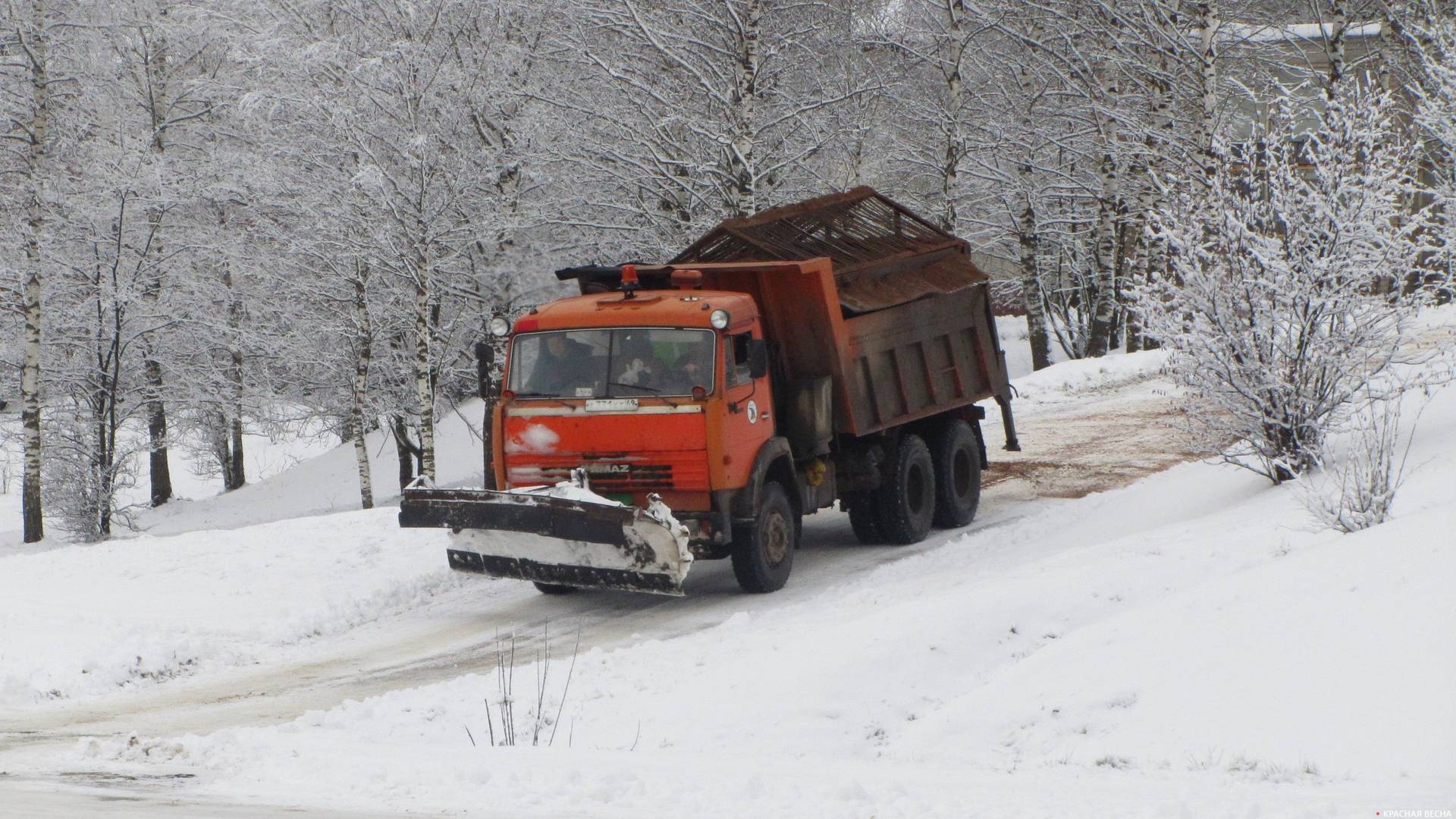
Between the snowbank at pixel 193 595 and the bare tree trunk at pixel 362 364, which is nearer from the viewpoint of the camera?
the snowbank at pixel 193 595

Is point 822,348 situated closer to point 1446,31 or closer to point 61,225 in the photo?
point 1446,31

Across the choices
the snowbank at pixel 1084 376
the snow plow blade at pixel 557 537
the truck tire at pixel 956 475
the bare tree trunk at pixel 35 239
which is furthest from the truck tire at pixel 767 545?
the bare tree trunk at pixel 35 239

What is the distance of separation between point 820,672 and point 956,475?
5.74 meters

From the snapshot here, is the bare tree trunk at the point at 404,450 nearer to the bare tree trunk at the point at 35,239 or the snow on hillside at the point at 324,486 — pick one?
the snow on hillside at the point at 324,486

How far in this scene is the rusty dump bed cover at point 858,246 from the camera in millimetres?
11680

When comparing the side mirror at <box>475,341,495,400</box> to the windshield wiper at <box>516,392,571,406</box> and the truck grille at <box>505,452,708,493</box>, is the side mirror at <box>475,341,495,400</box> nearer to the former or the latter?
the windshield wiper at <box>516,392,571,406</box>

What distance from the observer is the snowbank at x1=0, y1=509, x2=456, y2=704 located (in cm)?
917

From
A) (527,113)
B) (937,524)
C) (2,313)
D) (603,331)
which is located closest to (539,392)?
(603,331)

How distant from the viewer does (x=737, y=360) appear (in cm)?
1026

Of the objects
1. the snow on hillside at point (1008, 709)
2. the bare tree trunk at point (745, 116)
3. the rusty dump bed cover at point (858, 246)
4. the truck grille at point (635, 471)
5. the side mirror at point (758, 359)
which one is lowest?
the snow on hillside at point (1008, 709)

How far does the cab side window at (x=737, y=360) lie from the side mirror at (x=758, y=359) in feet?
0.14

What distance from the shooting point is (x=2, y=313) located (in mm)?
23750

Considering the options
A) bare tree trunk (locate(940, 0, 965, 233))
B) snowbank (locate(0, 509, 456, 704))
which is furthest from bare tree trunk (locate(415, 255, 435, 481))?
bare tree trunk (locate(940, 0, 965, 233))

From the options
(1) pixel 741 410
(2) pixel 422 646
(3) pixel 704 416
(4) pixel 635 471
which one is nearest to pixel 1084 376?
(1) pixel 741 410
